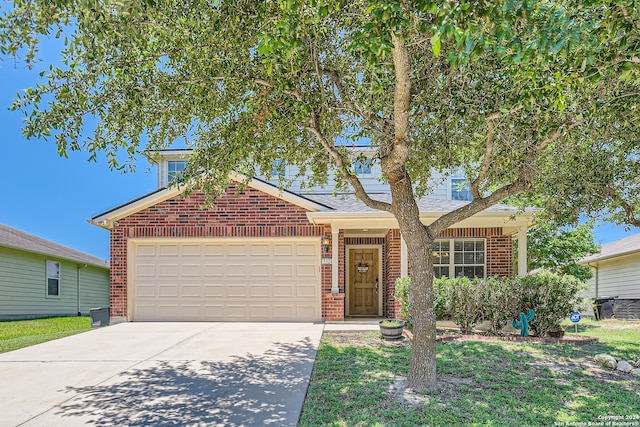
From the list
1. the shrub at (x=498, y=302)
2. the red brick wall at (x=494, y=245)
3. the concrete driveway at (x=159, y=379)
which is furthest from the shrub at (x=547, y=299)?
the concrete driveway at (x=159, y=379)

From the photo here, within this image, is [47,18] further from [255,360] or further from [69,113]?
[255,360]

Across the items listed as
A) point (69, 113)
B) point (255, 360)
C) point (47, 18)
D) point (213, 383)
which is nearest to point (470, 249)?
point (255, 360)

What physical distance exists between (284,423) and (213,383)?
179 cm

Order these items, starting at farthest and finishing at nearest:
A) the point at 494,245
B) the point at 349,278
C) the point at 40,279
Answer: the point at 40,279
the point at 349,278
the point at 494,245

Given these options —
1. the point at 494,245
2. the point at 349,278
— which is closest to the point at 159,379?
the point at 349,278

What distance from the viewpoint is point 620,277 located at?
18.3 meters

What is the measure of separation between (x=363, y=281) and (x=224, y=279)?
4.18 metres

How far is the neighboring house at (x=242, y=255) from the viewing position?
11688 mm

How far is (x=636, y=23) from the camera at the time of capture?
3926 mm

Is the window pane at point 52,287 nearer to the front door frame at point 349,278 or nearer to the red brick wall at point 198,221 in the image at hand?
the red brick wall at point 198,221

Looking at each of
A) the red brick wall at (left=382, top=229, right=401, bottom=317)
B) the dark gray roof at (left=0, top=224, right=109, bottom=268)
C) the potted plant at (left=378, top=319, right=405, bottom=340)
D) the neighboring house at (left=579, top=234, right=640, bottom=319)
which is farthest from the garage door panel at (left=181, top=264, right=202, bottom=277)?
the neighboring house at (left=579, top=234, right=640, bottom=319)

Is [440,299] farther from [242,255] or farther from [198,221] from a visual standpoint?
[198,221]

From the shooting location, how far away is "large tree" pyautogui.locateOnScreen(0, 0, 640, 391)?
384 centimetres

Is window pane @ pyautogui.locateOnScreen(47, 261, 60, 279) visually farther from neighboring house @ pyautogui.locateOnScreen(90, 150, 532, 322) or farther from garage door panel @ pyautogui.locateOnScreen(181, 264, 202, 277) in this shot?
garage door panel @ pyautogui.locateOnScreen(181, 264, 202, 277)
